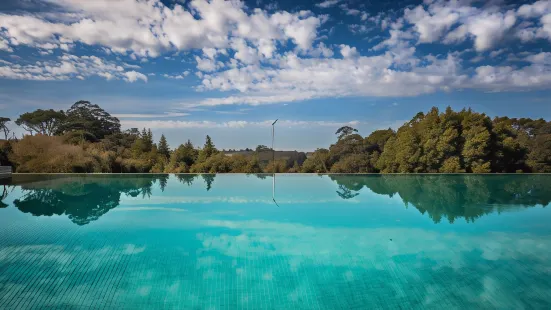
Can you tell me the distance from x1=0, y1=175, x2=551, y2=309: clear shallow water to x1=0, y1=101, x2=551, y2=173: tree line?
340 cm

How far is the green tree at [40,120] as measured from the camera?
1667 cm

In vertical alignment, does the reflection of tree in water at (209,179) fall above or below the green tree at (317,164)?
below

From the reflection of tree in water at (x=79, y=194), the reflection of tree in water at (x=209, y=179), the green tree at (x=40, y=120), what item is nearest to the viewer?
the reflection of tree in water at (x=79, y=194)

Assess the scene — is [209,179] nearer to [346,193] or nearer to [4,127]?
[346,193]

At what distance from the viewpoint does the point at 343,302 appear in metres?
2.73

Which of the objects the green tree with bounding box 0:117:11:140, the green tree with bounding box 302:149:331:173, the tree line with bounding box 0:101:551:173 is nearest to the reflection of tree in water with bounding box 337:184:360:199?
the tree line with bounding box 0:101:551:173

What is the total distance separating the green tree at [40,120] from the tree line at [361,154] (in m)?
3.00

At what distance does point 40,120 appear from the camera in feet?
55.1

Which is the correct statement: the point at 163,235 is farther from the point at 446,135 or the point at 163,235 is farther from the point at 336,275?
the point at 446,135

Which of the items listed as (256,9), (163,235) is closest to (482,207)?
(163,235)

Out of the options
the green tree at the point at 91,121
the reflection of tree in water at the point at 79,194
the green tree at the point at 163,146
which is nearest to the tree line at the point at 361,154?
the green tree at the point at 163,146

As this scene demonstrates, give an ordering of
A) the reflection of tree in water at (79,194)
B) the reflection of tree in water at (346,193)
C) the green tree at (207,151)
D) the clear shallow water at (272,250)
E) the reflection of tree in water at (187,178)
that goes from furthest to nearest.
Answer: the green tree at (207,151), the reflection of tree in water at (187,178), the reflection of tree in water at (346,193), the reflection of tree in water at (79,194), the clear shallow water at (272,250)

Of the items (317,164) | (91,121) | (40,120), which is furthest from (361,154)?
(40,120)

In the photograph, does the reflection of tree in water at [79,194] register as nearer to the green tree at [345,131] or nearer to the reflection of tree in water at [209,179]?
the reflection of tree in water at [209,179]
